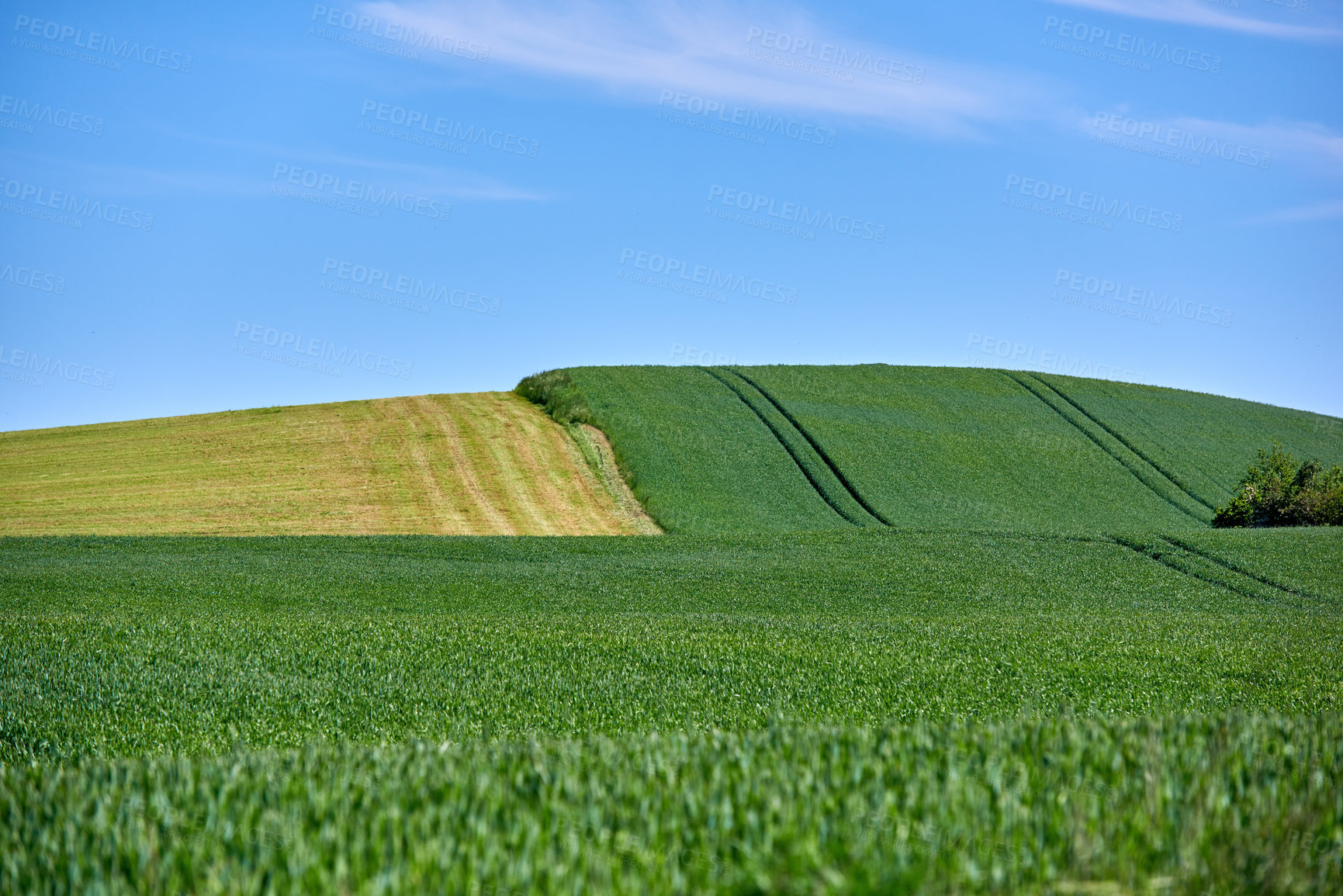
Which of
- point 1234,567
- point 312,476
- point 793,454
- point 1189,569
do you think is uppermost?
point 793,454

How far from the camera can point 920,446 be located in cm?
5703

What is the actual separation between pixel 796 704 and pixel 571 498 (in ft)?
113

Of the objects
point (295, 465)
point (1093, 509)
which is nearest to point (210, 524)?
point (295, 465)

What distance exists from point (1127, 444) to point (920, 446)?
53.5 feet

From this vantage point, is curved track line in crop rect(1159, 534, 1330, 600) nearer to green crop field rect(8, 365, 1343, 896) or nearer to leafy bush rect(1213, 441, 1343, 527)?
green crop field rect(8, 365, 1343, 896)

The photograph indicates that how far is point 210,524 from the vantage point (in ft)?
128

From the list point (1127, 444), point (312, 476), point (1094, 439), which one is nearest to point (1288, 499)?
point (1127, 444)

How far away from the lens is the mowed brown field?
1592 inches

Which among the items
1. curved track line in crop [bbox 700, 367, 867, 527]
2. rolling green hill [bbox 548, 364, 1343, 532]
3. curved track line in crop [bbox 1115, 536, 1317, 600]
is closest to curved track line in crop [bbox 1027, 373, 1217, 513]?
rolling green hill [bbox 548, 364, 1343, 532]

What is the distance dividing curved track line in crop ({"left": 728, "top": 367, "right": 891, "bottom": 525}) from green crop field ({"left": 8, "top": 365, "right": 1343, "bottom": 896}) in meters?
4.33

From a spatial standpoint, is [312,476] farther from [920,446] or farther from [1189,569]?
[1189,569]

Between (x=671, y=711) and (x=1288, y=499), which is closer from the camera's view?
(x=671, y=711)

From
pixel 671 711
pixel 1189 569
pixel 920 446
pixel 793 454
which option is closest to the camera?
pixel 671 711

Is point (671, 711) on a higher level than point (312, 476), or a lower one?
lower
